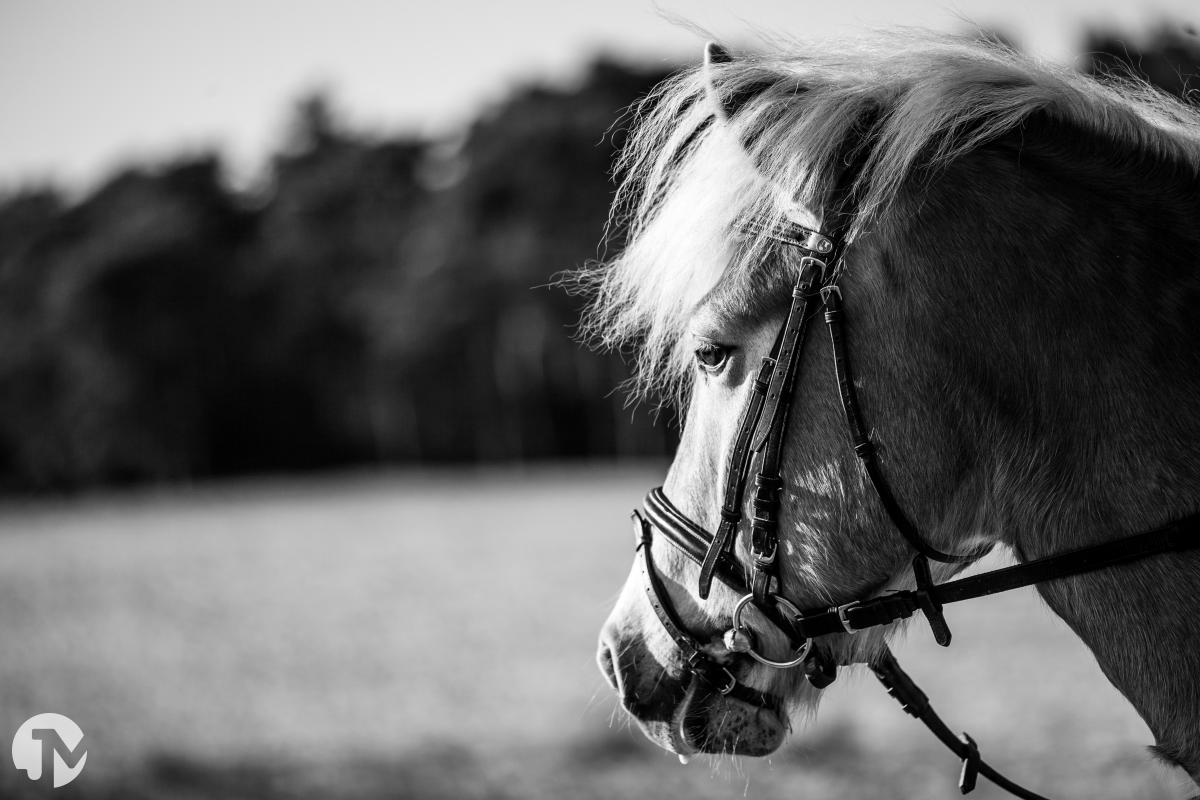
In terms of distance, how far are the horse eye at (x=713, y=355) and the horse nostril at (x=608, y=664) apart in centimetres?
78

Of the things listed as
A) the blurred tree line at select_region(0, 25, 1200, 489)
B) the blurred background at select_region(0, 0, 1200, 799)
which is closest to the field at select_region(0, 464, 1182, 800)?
the blurred background at select_region(0, 0, 1200, 799)

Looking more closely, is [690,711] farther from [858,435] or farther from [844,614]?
[858,435]

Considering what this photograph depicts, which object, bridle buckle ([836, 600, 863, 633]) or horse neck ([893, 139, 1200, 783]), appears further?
bridle buckle ([836, 600, 863, 633])

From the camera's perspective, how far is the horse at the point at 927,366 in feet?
5.93

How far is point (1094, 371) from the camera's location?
71.4 inches

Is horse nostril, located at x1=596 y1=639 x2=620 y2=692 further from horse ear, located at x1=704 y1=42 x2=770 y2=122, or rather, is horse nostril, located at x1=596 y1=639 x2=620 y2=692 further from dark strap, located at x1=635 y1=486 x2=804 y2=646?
horse ear, located at x1=704 y1=42 x2=770 y2=122

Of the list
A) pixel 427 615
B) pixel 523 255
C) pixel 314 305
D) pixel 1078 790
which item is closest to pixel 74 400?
pixel 314 305

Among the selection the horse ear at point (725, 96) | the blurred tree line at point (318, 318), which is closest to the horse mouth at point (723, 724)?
the horse ear at point (725, 96)

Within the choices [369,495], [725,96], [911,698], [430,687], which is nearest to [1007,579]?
[911,698]

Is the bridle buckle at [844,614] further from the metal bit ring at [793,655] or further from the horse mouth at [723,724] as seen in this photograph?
the horse mouth at [723,724]

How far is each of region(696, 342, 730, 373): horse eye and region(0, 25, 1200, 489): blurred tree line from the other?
34483 millimetres

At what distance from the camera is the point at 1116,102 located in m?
2.02

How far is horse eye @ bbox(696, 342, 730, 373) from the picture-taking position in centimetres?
209

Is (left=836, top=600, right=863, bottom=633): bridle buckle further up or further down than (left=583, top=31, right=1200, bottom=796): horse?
further down
